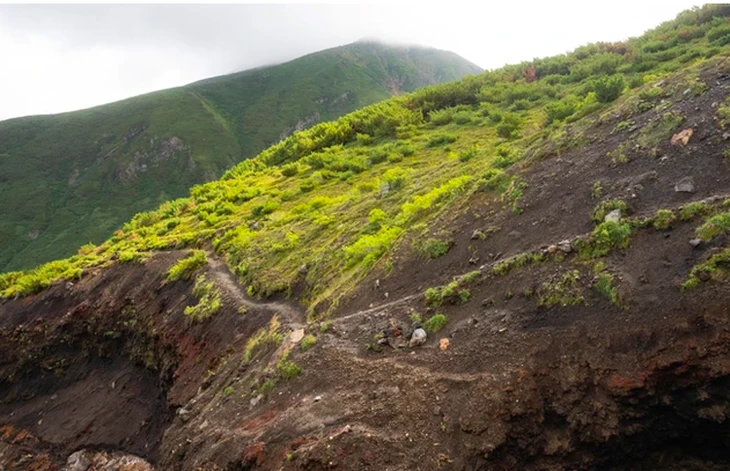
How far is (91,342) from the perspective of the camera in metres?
20.5

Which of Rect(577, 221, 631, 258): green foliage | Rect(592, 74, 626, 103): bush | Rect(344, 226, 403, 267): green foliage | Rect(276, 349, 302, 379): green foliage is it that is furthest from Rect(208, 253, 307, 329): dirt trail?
Rect(592, 74, 626, 103): bush

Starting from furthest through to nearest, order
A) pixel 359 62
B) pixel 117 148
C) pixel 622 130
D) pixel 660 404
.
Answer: pixel 359 62, pixel 117 148, pixel 622 130, pixel 660 404

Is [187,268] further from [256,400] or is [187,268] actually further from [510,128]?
[510,128]

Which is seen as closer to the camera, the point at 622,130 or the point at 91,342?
the point at 622,130

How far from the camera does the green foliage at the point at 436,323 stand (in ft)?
28.5

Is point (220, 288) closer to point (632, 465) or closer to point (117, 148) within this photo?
point (632, 465)

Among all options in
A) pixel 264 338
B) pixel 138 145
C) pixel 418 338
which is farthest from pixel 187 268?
pixel 138 145

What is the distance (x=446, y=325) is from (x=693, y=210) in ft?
14.2

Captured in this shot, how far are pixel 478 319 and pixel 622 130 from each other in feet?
21.0

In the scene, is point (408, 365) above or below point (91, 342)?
above

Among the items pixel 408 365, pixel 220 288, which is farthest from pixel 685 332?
pixel 220 288

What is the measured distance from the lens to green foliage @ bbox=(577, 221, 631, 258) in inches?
311

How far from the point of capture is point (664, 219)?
782 centimetres

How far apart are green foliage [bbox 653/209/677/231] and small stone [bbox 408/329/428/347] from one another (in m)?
4.21
